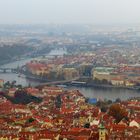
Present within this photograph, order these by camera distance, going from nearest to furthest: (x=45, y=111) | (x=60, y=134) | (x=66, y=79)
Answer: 1. (x=60, y=134)
2. (x=45, y=111)
3. (x=66, y=79)

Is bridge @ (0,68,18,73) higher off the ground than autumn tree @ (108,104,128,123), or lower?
lower

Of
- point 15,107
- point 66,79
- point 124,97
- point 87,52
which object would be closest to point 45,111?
point 15,107

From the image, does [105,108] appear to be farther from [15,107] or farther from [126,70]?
[126,70]

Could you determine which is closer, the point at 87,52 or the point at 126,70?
the point at 126,70

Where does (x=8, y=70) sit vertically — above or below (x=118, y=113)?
below

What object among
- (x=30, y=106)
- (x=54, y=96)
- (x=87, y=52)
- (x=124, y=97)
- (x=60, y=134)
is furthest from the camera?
(x=87, y=52)

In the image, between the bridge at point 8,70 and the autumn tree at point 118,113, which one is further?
the bridge at point 8,70

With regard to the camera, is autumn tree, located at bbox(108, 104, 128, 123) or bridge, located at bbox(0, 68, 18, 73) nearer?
autumn tree, located at bbox(108, 104, 128, 123)

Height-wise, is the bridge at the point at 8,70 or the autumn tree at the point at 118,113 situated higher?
the autumn tree at the point at 118,113

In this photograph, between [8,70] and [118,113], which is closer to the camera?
[118,113]
